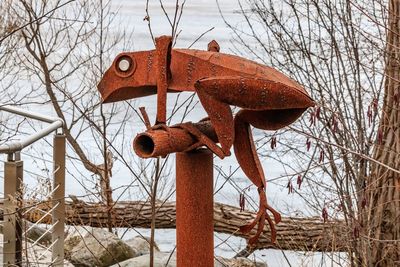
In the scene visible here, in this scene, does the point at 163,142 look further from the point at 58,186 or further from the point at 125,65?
the point at 58,186

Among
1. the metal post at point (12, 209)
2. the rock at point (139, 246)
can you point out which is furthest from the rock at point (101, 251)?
the metal post at point (12, 209)

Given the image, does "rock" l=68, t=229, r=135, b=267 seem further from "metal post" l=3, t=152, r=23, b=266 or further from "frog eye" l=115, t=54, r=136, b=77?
"frog eye" l=115, t=54, r=136, b=77

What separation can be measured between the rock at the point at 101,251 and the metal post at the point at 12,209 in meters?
1.99

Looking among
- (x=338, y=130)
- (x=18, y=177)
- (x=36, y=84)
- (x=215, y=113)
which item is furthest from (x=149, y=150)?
(x=36, y=84)

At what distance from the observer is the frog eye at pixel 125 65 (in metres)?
1.48

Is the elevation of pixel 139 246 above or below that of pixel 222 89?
above

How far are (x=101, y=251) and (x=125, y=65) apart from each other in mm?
4267

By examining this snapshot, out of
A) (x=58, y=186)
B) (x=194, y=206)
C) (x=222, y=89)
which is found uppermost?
(x=58, y=186)

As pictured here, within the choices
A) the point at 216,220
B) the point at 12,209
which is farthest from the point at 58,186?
the point at 216,220

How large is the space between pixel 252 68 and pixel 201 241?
32cm

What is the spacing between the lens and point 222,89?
4.46 feet

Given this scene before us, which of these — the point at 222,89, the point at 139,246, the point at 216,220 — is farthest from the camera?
the point at 216,220

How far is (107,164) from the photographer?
605 centimetres

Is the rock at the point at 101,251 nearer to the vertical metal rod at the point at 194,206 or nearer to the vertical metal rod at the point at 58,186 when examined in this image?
the vertical metal rod at the point at 58,186
